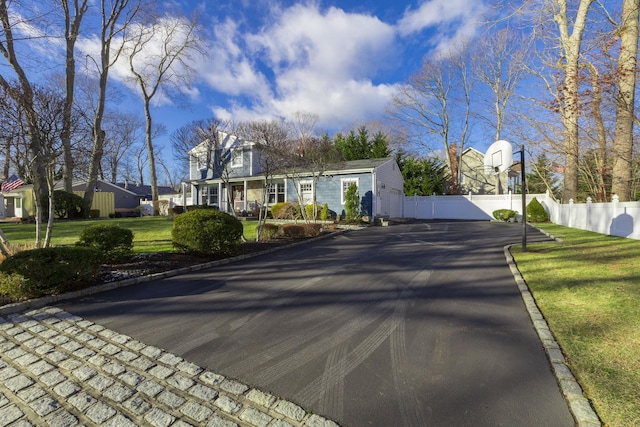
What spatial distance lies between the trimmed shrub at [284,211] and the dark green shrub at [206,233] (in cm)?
1080

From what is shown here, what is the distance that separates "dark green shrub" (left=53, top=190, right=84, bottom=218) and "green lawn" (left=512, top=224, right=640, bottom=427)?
82.4 feet

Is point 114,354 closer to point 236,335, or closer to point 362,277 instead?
point 236,335

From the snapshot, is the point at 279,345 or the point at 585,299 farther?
the point at 585,299

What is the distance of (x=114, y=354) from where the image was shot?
2887 mm

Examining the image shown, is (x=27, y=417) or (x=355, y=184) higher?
(x=355, y=184)

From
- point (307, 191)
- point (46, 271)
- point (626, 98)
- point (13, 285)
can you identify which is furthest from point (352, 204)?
point (13, 285)

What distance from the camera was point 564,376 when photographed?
240cm

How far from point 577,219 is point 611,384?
48.6 feet

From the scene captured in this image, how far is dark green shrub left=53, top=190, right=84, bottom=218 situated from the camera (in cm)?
1967

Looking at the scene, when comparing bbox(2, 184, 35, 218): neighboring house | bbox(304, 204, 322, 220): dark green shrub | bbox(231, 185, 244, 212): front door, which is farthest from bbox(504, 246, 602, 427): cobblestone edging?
bbox(2, 184, 35, 218): neighboring house

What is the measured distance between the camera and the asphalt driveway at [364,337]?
2162 millimetres

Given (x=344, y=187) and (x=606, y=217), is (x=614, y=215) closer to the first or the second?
(x=606, y=217)

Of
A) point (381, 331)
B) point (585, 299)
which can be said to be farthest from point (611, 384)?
point (585, 299)

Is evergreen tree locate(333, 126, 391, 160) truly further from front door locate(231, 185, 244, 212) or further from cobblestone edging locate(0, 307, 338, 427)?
cobblestone edging locate(0, 307, 338, 427)
